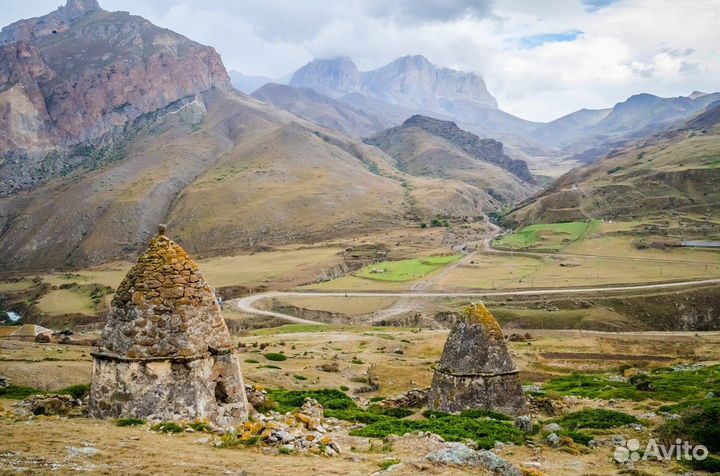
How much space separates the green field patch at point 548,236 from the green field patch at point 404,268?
60.3 ft

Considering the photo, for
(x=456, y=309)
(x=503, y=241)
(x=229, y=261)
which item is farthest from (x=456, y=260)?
(x=229, y=261)

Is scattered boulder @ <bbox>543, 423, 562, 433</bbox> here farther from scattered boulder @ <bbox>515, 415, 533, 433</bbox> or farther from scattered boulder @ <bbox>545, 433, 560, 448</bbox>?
scattered boulder @ <bbox>545, 433, 560, 448</bbox>

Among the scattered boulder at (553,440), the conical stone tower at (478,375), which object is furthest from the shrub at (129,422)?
the conical stone tower at (478,375)

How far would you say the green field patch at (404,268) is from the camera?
10125 cm

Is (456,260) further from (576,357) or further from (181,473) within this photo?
(181,473)

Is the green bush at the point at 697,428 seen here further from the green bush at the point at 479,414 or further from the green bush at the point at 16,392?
the green bush at the point at 16,392

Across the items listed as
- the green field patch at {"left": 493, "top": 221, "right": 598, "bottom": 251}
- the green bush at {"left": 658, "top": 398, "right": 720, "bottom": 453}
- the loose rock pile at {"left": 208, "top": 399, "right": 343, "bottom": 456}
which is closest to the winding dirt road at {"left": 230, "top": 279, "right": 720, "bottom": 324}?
the green field patch at {"left": 493, "top": 221, "right": 598, "bottom": 251}

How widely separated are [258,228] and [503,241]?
67.7m

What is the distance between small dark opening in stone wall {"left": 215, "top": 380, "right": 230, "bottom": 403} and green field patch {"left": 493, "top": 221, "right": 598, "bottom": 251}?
113 metres

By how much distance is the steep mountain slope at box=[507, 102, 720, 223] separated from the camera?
13475 centimetres

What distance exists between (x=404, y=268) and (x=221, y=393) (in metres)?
95.1

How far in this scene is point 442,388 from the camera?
20125 millimetres

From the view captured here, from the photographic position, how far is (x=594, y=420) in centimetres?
1853

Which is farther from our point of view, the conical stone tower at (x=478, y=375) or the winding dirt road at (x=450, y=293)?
the winding dirt road at (x=450, y=293)
